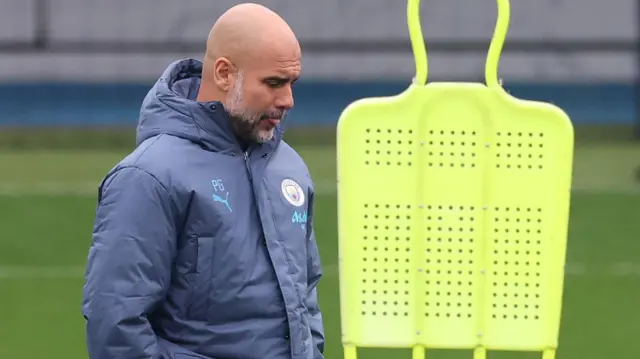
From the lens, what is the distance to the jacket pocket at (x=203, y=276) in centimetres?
361

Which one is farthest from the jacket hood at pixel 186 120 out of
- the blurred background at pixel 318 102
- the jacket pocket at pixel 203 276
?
the blurred background at pixel 318 102

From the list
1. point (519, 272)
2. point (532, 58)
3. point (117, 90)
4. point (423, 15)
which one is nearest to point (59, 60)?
point (117, 90)

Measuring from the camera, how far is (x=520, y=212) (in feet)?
13.4

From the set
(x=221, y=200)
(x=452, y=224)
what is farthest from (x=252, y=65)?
(x=452, y=224)

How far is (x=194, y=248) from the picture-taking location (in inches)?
142

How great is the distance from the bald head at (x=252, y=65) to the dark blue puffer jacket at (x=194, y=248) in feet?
0.19

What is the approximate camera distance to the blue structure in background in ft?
55.6

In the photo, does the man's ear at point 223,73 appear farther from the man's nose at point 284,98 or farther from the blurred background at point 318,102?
the blurred background at point 318,102

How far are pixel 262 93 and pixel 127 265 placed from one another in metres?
0.53

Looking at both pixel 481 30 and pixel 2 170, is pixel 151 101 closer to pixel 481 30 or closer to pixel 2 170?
pixel 2 170

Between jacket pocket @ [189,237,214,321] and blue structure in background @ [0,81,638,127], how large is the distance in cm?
1287

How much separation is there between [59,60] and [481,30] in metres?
5.00

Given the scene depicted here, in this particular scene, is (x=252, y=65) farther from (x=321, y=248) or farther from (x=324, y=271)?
(x=321, y=248)

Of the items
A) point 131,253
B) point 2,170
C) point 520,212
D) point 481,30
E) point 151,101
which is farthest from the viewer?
point 481,30
